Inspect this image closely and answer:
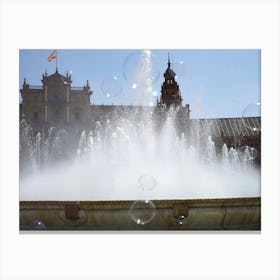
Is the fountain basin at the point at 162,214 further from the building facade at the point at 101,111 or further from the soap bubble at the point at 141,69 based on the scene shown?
the soap bubble at the point at 141,69

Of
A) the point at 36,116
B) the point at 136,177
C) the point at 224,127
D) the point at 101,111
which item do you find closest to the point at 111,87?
the point at 101,111

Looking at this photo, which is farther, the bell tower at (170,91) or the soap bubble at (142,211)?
the bell tower at (170,91)

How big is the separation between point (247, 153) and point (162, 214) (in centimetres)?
107

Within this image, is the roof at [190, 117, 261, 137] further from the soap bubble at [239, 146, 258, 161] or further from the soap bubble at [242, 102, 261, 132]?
the soap bubble at [239, 146, 258, 161]

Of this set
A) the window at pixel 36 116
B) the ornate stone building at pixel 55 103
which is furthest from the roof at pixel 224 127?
the window at pixel 36 116

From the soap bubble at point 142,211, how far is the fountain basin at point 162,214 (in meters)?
0.04

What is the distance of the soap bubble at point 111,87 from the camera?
4.33 metres

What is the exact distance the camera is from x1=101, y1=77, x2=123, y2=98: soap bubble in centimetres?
433

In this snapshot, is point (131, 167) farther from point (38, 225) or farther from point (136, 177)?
point (38, 225)

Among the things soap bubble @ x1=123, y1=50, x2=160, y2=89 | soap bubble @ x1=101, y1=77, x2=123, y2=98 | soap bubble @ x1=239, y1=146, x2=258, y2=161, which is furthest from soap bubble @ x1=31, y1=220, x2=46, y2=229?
soap bubble @ x1=239, y1=146, x2=258, y2=161

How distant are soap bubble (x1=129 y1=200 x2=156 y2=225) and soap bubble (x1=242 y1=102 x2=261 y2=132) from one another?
1269 mm
